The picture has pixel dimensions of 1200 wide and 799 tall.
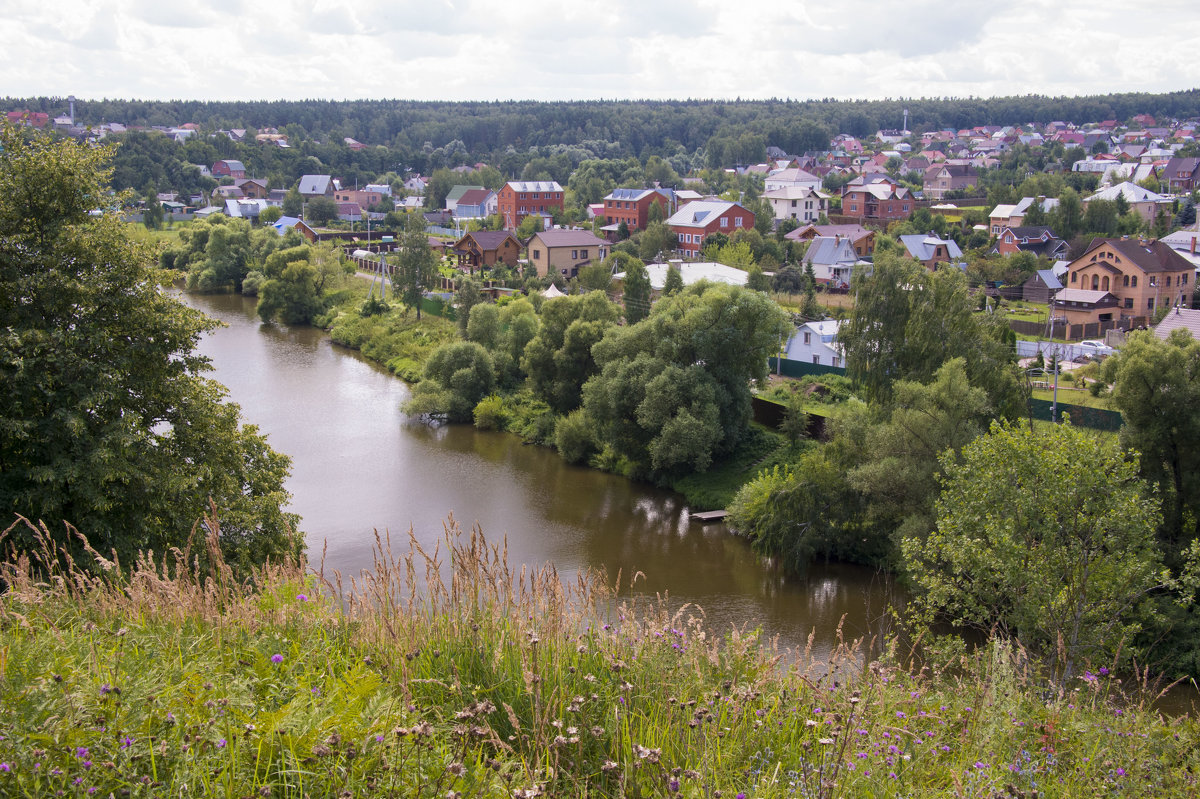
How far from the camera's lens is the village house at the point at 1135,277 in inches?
1134

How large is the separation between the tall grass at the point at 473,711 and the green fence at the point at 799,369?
58.9ft

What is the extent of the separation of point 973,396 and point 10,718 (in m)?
12.7

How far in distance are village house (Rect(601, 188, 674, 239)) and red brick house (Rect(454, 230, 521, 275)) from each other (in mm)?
9615

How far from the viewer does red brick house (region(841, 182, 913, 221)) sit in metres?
53.2

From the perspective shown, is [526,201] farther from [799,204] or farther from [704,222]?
[799,204]

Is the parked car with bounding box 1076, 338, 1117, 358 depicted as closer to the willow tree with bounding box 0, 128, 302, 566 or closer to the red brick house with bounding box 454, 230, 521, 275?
the willow tree with bounding box 0, 128, 302, 566

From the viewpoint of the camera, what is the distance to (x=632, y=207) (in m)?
48.1

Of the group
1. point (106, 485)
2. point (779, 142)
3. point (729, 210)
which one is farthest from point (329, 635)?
point (779, 142)

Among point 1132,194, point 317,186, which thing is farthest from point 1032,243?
point 317,186

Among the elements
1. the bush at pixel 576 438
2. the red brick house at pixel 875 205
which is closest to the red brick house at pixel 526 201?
the red brick house at pixel 875 205

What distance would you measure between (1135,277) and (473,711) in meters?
31.7

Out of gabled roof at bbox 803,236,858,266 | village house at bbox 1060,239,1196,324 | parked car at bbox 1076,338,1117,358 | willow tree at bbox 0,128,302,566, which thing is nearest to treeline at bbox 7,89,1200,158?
gabled roof at bbox 803,236,858,266

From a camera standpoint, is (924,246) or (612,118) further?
(612,118)

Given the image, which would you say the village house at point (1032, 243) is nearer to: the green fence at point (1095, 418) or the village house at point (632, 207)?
the village house at point (632, 207)
